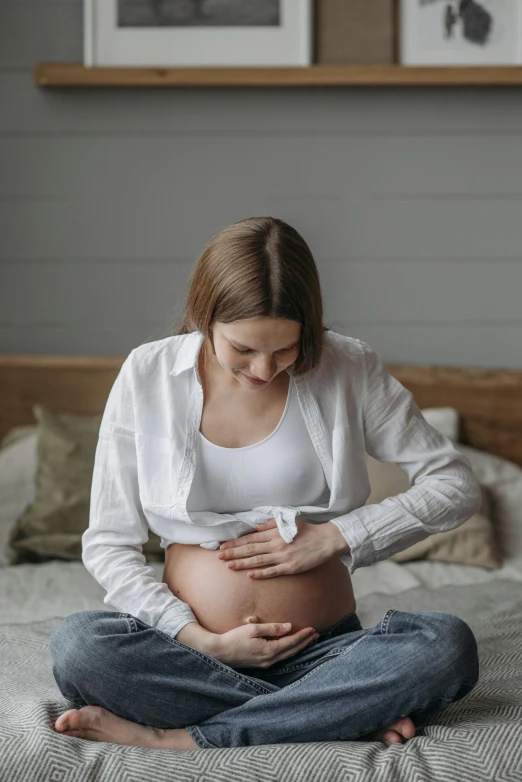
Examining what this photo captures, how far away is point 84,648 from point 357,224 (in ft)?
5.28

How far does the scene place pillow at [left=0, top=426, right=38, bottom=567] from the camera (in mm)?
2252

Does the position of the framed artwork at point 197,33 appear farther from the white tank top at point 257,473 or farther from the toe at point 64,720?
the toe at point 64,720

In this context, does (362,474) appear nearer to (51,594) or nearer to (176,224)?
(51,594)

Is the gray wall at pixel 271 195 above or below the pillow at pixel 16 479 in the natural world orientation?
above

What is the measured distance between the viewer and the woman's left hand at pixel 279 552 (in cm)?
134

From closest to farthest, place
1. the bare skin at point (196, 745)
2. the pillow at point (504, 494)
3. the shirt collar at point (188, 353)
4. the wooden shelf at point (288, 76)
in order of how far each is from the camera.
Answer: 1. the bare skin at point (196, 745)
2. the shirt collar at point (188, 353)
3. the pillow at point (504, 494)
4. the wooden shelf at point (288, 76)

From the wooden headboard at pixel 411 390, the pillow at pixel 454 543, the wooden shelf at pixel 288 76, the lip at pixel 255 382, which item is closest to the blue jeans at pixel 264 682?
the lip at pixel 255 382

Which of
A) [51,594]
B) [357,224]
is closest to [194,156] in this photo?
[357,224]

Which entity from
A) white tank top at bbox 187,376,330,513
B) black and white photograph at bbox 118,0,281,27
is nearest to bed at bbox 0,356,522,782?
white tank top at bbox 187,376,330,513

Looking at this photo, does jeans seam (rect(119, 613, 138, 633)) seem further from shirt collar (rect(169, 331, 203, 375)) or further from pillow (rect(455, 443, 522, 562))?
pillow (rect(455, 443, 522, 562))

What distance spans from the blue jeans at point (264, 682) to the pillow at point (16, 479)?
1.00m

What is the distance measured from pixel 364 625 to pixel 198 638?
20.4 inches

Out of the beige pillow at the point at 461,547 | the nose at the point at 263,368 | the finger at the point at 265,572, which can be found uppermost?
the nose at the point at 263,368

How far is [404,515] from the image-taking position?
4.50 feet
